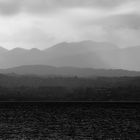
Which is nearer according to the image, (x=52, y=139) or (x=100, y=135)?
(x=52, y=139)

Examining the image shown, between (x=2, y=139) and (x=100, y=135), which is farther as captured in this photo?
(x=100, y=135)

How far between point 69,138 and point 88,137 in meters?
7.38

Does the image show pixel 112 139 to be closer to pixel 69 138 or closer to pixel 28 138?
pixel 69 138

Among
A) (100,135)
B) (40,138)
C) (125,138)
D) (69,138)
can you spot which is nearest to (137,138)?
(125,138)

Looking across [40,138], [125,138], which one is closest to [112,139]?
[125,138]

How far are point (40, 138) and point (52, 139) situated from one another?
5.30m

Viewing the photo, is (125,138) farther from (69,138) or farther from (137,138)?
(69,138)

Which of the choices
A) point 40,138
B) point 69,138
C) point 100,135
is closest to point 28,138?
point 40,138

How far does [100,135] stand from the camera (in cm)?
13425

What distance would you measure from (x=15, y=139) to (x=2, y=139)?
14.1ft

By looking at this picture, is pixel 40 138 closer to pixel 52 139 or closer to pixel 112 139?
pixel 52 139

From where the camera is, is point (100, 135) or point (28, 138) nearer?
point (28, 138)

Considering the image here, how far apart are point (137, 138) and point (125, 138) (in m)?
3.98

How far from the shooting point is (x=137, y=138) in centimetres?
12556
